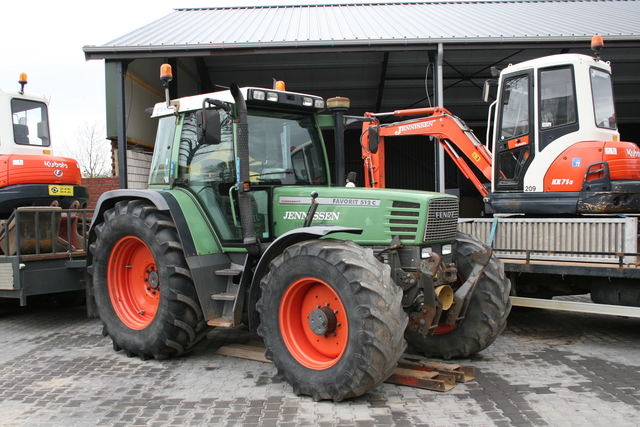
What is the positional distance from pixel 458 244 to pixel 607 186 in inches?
81.5

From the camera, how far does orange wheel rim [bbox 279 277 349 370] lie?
13.8ft

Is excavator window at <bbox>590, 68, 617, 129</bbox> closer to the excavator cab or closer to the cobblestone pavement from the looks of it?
the excavator cab

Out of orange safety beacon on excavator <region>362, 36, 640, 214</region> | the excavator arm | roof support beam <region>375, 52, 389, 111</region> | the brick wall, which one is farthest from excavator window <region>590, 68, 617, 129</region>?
the brick wall

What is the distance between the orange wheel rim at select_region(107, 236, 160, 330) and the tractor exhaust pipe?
1.25 meters

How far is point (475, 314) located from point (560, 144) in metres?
2.68

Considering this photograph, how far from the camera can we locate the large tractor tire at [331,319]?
3.88 metres

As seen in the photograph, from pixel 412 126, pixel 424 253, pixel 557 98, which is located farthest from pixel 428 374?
pixel 412 126

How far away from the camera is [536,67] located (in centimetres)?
670

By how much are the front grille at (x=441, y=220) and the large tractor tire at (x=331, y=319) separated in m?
0.78

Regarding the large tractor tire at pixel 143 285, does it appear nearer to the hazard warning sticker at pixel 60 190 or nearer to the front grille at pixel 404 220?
the front grille at pixel 404 220

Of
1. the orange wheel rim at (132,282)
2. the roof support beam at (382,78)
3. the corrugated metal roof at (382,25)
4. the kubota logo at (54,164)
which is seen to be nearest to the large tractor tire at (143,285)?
the orange wheel rim at (132,282)

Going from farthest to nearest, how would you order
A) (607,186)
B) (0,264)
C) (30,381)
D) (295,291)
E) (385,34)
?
(385,34) → (0,264) → (607,186) → (30,381) → (295,291)

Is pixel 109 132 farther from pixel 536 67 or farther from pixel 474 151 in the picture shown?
pixel 536 67

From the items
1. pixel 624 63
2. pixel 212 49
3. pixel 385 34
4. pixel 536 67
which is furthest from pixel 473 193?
pixel 536 67
